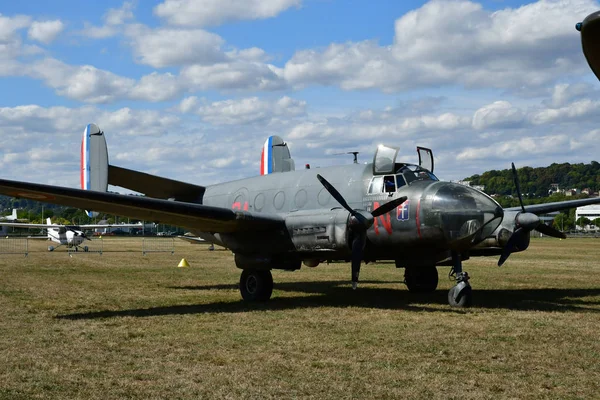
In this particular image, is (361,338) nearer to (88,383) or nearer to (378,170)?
(88,383)

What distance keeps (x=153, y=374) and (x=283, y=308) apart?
7106 mm

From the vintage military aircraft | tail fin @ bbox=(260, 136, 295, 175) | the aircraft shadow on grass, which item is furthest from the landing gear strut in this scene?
the vintage military aircraft

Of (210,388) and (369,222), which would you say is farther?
(369,222)

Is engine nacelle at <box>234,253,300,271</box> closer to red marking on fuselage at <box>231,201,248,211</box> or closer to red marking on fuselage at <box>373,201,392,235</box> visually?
red marking on fuselage at <box>231,201,248,211</box>

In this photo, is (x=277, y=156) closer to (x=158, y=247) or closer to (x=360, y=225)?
(x=360, y=225)

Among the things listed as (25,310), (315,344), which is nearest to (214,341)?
(315,344)

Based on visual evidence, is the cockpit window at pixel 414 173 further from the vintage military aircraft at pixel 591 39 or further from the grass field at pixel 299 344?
the vintage military aircraft at pixel 591 39

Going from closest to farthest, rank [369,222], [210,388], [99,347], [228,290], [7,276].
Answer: [210,388], [99,347], [369,222], [228,290], [7,276]

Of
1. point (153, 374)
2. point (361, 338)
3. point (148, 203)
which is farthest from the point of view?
point (148, 203)

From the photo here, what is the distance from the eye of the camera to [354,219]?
13.5m

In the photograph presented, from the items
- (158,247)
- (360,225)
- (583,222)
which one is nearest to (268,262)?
(360,225)

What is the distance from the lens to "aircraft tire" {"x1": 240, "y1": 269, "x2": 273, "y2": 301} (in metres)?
15.9

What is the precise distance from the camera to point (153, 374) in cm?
766

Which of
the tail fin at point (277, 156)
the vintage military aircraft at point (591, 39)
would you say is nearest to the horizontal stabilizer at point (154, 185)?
the tail fin at point (277, 156)
